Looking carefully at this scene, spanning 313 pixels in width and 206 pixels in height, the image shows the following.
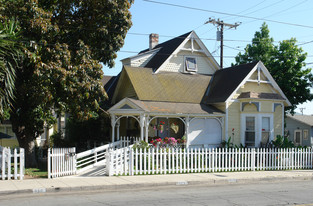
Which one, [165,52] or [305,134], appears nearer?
[165,52]

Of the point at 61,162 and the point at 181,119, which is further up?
the point at 181,119

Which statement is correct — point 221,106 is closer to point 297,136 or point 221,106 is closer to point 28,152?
point 28,152

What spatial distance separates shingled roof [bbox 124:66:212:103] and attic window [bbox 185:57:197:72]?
0.46 meters

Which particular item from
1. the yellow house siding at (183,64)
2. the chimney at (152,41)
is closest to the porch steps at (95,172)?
the yellow house siding at (183,64)

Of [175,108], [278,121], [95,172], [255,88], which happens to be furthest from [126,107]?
[278,121]

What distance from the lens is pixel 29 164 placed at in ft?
57.7

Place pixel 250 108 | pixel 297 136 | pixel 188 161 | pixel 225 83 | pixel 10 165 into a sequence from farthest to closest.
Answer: pixel 297 136
pixel 225 83
pixel 250 108
pixel 188 161
pixel 10 165

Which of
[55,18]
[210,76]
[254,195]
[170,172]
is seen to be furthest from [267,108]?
[55,18]

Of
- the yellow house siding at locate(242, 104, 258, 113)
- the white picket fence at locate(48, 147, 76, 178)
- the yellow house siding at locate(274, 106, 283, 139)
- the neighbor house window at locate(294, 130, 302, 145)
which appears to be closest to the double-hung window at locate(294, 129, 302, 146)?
the neighbor house window at locate(294, 130, 302, 145)

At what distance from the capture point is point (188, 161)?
1614cm

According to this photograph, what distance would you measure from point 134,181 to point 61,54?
21.1 ft

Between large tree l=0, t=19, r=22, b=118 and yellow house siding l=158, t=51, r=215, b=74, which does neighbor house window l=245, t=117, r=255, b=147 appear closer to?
yellow house siding l=158, t=51, r=215, b=74

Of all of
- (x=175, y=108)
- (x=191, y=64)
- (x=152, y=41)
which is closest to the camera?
(x=175, y=108)

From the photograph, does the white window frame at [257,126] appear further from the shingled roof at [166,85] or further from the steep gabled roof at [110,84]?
the steep gabled roof at [110,84]
